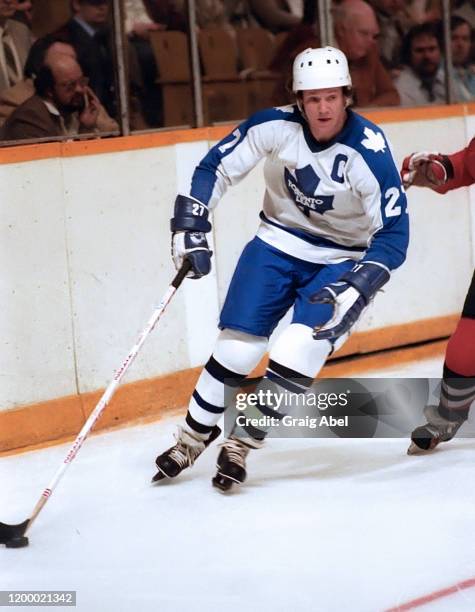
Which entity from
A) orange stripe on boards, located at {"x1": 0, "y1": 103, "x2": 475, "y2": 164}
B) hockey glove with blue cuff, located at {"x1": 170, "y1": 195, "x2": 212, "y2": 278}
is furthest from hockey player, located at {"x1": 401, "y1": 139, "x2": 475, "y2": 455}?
orange stripe on boards, located at {"x1": 0, "y1": 103, "x2": 475, "y2": 164}

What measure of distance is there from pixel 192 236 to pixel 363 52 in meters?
2.20

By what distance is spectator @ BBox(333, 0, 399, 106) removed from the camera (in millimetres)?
5402

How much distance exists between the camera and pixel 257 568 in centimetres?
299

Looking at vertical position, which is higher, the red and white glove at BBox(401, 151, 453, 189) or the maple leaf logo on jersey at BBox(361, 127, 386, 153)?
the maple leaf logo on jersey at BBox(361, 127, 386, 153)

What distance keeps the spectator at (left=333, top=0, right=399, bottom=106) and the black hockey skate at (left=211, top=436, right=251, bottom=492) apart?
2203 mm

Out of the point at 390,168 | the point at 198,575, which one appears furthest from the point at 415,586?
the point at 390,168

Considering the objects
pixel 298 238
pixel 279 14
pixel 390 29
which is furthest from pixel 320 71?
pixel 390 29

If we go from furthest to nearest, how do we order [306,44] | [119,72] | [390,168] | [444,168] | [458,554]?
[306,44] → [119,72] → [444,168] → [390,168] → [458,554]

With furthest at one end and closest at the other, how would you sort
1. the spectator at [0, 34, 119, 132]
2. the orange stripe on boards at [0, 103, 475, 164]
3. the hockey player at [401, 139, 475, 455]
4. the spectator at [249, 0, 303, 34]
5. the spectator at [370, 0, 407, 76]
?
1. the spectator at [370, 0, 407, 76]
2. the spectator at [249, 0, 303, 34]
3. the spectator at [0, 34, 119, 132]
4. the orange stripe on boards at [0, 103, 475, 164]
5. the hockey player at [401, 139, 475, 455]

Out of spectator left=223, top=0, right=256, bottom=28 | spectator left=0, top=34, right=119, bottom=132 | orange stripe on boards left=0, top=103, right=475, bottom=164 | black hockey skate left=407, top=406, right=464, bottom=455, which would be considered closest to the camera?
black hockey skate left=407, top=406, right=464, bottom=455

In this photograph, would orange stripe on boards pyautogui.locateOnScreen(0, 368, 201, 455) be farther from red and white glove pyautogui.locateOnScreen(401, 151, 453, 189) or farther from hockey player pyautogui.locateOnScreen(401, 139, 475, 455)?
red and white glove pyautogui.locateOnScreen(401, 151, 453, 189)

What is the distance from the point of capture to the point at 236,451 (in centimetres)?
368

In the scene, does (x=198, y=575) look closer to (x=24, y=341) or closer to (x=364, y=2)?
(x=24, y=341)

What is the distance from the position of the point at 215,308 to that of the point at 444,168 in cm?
117
